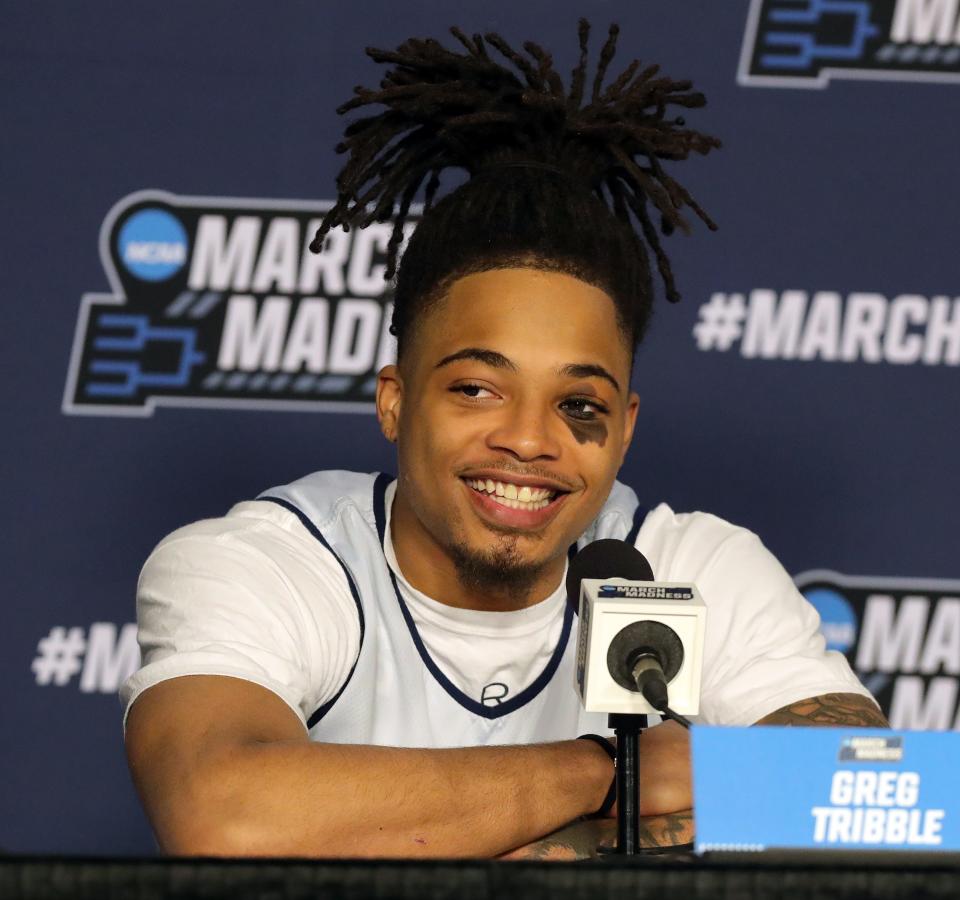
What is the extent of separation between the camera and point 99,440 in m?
2.80

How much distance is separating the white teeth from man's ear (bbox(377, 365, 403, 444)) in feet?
0.69

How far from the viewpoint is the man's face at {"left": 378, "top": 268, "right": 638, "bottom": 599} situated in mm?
1829

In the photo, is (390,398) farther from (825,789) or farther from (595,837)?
(825,789)

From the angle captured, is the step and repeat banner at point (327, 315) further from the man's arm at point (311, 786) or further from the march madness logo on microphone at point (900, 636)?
the man's arm at point (311, 786)

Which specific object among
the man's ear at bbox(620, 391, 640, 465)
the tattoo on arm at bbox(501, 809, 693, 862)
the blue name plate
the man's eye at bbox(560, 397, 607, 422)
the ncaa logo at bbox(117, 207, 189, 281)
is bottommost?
the tattoo on arm at bbox(501, 809, 693, 862)

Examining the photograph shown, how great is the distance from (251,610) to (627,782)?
613 millimetres

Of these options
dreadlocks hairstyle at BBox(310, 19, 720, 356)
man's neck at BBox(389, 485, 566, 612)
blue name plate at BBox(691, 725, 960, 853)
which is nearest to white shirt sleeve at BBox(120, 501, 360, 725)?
A: man's neck at BBox(389, 485, 566, 612)

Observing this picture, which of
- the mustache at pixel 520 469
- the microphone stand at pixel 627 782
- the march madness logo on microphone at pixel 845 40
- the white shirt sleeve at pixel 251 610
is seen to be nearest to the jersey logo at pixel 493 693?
the white shirt sleeve at pixel 251 610

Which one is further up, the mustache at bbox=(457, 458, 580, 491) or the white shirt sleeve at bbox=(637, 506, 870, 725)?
the mustache at bbox=(457, 458, 580, 491)

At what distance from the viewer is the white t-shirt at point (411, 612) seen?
167 cm

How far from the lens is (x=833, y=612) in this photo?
9.28 ft

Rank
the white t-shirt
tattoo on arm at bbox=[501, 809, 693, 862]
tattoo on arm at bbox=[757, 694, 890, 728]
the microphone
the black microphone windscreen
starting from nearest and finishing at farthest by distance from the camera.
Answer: the microphone, the black microphone windscreen, tattoo on arm at bbox=[501, 809, 693, 862], the white t-shirt, tattoo on arm at bbox=[757, 694, 890, 728]

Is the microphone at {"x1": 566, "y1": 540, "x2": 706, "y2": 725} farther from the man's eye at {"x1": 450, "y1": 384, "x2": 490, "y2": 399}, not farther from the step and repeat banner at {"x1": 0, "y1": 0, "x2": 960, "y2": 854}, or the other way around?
the step and repeat banner at {"x1": 0, "y1": 0, "x2": 960, "y2": 854}

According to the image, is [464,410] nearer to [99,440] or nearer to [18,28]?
[99,440]
